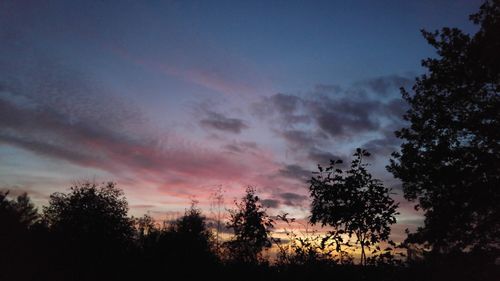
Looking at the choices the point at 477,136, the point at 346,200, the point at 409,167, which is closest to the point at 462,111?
the point at 477,136

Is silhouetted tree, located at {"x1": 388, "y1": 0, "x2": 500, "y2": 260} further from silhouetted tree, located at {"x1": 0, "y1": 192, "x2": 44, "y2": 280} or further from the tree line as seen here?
silhouetted tree, located at {"x1": 0, "y1": 192, "x2": 44, "y2": 280}

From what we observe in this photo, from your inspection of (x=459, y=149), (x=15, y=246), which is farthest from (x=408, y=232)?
(x=15, y=246)

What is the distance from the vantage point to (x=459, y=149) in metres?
21.2

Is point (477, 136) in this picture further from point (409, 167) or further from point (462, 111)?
point (409, 167)

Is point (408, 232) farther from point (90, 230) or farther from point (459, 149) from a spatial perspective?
point (90, 230)

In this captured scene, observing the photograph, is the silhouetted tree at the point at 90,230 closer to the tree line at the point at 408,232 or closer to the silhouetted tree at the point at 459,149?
the tree line at the point at 408,232

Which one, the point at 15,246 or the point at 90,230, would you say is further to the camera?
the point at 90,230

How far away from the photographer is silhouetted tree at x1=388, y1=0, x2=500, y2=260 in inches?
790

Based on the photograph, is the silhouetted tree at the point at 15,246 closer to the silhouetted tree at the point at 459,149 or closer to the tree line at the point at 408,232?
the tree line at the point at 408,232

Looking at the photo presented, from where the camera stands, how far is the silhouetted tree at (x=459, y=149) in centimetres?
2006

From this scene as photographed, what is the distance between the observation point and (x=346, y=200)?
14.1 meters

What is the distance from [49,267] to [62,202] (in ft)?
141

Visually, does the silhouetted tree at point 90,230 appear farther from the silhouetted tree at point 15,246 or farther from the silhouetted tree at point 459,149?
the silhouetted tree at point 459,149

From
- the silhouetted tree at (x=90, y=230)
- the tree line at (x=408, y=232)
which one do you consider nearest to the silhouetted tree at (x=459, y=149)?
the tree line at (x=408, y=232)
